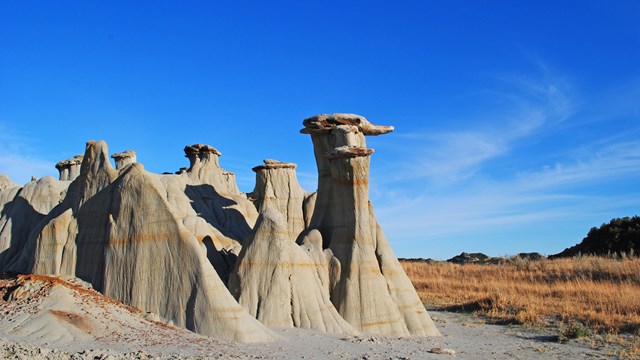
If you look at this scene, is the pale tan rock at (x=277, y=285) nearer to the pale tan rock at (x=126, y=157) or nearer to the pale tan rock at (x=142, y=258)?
the pale tan rock at (x=142, y=258)

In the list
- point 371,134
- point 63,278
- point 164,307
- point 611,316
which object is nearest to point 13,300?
point 63,278

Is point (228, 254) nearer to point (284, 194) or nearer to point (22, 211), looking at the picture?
point (22, 211)

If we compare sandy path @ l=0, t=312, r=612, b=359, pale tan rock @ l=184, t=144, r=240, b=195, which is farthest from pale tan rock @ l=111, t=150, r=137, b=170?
sandy path @ l=0, t=312, r=612, b=359

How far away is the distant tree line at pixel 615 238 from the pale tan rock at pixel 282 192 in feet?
80.8

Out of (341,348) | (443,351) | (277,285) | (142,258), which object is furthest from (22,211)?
(443,351)

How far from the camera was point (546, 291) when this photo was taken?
2936 cm

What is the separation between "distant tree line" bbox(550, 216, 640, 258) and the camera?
4506cm

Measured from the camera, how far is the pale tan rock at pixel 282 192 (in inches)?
1131

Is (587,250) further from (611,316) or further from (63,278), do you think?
(63,278)

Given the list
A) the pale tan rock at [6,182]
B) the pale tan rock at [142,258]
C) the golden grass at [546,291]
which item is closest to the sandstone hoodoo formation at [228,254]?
the pale tan rock at [142,258]

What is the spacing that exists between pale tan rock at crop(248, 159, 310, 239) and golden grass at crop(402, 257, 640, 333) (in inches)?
291

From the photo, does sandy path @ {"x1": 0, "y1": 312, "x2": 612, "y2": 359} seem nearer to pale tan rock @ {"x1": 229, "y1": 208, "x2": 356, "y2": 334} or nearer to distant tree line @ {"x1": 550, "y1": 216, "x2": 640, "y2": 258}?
pale tan rock @ {"x1": 229, "y1": 208, "x2": 356, "y2": 334}

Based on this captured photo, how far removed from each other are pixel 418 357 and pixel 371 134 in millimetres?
8777

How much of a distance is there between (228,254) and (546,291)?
19155mm
